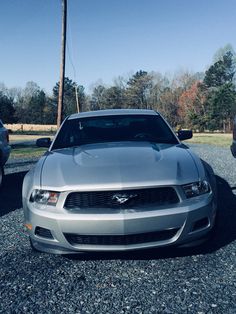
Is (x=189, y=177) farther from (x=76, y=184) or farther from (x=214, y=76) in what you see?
(x=214, y=76)

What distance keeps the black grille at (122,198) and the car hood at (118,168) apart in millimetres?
67

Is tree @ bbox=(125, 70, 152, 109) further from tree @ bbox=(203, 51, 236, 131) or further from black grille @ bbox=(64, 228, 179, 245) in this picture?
black grille @ bbox=(64, 228, 179, 245)

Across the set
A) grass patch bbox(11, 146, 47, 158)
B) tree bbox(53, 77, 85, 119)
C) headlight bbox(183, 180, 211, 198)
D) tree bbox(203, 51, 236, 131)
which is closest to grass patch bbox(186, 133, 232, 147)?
grass patch bbox(11, 146, 47, 158)

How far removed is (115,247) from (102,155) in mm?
1057

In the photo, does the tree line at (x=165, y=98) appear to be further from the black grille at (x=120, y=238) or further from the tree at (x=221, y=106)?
the black grille at (x=120, y=238)

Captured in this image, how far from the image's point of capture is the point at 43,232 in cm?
329

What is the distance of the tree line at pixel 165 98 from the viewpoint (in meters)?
59.1

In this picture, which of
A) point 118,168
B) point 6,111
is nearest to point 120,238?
point 118,168

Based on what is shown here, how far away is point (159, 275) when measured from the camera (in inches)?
125

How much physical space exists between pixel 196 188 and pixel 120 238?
2.80ft

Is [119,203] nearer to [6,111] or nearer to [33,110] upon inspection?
[6,111]

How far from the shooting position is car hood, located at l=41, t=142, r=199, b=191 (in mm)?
3152

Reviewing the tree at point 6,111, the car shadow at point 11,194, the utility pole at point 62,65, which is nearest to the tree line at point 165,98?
the tree at point 6,111

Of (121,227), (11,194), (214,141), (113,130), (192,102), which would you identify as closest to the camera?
(121,227)
